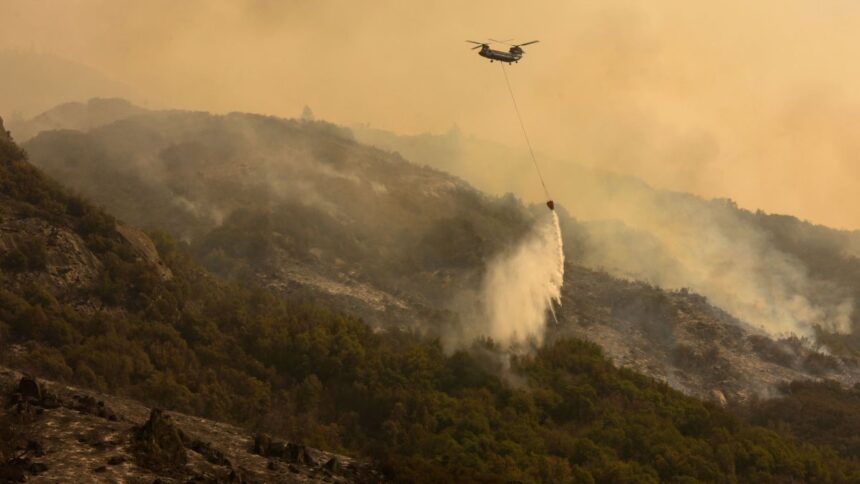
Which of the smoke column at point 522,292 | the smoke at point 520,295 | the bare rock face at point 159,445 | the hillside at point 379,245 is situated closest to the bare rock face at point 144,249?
the hillside at point 379,245

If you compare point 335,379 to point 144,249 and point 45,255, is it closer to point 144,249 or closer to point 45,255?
point 144,249

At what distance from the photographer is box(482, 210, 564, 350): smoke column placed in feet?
450

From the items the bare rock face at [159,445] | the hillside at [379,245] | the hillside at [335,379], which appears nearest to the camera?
the bare rock face at [159,445]

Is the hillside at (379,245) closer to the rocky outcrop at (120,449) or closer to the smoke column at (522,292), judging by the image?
the smoke column at (522,292)

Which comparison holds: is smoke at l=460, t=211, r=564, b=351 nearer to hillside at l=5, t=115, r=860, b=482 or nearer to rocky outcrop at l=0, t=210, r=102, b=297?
hillside at l=5, t=115, r=860, b=482

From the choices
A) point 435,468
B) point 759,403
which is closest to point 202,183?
point 759,403

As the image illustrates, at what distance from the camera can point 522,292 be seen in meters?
145

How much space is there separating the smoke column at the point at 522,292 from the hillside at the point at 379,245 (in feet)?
8.64

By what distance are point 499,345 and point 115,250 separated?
51509mm

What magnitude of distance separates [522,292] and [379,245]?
2806 centimetres

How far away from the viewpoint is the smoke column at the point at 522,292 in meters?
137

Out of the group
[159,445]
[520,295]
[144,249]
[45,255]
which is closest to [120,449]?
[159,445]

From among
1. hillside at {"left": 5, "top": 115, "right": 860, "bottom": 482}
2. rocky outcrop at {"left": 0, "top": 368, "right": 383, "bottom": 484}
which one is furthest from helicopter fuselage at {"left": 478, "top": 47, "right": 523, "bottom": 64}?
rocky outcrop at {"left": 0, "top": 368, "right": 383, "bottom": 484}

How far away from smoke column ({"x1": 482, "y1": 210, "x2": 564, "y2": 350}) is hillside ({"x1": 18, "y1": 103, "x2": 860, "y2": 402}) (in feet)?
8.64
